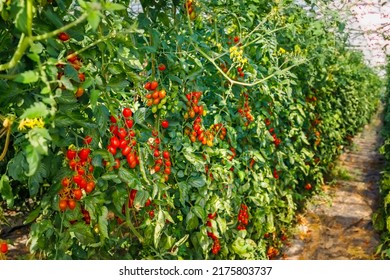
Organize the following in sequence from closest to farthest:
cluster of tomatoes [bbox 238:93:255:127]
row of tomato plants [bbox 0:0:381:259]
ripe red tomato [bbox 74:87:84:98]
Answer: row of tomato plants [bbox 0:0:381:259], ripe red tomato [bbox 74:87:84:98], cluster of tomatoes [bbox 238:93:255:127]

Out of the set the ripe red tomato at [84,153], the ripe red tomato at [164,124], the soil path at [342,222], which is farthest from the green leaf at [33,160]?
the soil path at [342,222]

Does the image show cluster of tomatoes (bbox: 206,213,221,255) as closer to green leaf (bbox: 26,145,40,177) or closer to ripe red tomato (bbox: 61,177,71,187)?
ripe red tomato (bbox: 61,177,71,187)

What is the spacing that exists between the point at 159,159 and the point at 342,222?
10.4ft

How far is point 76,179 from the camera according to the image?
1411 millimetres

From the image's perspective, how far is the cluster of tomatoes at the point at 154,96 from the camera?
1846 mm

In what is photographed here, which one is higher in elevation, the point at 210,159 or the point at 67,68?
the point at 67,68

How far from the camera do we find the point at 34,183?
1410mm

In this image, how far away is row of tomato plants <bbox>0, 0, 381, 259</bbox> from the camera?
1.25 metres

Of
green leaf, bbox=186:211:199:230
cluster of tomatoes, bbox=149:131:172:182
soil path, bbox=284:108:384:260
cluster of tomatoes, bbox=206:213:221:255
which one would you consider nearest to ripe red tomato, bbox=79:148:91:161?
cluster of tomatoes, bbox=149:131:172:182

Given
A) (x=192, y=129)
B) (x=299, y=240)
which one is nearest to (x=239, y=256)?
(x=192, y=129)

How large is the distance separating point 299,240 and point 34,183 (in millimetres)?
3107

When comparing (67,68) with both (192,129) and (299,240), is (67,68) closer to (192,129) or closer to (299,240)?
(192,129)

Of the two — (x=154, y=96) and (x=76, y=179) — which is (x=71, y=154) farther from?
(x=154, y=96)
